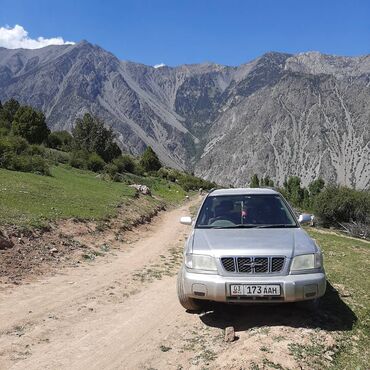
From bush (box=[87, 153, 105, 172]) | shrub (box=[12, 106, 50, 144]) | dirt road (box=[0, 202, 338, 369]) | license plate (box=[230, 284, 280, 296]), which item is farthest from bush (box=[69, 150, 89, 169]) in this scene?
license plate (box=[230, 284, 280, 296])

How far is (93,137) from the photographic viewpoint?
59.3 metres

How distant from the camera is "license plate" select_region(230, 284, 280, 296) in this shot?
6070mm

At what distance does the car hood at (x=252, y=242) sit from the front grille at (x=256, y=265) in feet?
0.27

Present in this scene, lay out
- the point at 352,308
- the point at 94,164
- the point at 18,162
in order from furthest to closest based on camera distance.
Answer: the point at 94,164 < the point at 18,162 < the point at 352,308

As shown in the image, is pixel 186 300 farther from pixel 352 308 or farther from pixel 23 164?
pixel 23 164

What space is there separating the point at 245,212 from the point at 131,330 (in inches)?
119

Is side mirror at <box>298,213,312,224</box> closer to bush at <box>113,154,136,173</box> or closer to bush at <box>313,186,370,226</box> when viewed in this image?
bush at <box>313,186,370,226</box>

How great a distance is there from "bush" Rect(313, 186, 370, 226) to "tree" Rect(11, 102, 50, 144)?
3617cm

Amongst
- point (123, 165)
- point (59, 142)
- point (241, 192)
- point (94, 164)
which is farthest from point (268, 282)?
point (59, 142)

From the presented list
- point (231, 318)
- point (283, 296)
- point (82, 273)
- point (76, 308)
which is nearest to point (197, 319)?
point (231, 318)

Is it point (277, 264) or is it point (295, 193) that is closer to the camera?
Answer: point (277, 264)

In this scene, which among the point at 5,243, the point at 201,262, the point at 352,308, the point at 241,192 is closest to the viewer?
the point at 201,262

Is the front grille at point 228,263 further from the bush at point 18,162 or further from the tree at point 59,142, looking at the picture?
the tree at point 59,142

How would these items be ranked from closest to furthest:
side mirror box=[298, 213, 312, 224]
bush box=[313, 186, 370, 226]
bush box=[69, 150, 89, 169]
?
side mirror box=[298, 213, 312, 224]
bush box=[69, 150, 89, 169]
bush box=[313, 186, 370, 226]
